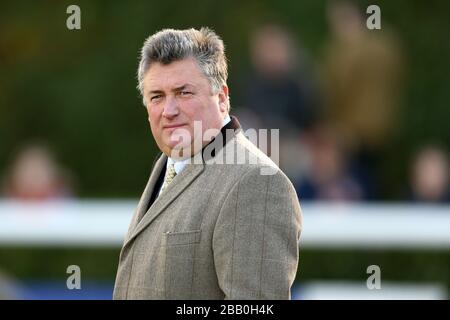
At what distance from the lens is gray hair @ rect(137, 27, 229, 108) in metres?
3.96

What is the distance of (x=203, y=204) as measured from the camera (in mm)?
3844

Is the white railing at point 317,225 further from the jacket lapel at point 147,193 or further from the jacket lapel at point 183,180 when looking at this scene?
the jacket lapel at point 183,180

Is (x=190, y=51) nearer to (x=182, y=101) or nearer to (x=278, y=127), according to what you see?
(x=182, y=101)

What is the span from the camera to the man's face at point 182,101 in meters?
3.95

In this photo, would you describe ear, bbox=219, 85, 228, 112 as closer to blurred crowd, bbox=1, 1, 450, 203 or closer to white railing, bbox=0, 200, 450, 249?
white railing, bbox=0, 200, 450, 249

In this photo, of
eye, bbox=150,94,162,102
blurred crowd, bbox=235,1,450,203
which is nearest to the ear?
eye, bbox=150,94,162,102

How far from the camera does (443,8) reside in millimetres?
12812

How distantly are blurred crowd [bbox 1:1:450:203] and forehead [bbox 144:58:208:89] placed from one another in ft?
18.7

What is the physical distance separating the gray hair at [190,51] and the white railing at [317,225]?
193 inches

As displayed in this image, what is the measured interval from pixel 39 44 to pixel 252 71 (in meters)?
4.44

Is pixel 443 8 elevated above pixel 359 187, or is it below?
above

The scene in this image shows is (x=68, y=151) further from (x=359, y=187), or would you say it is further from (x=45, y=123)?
(x=359, y=187)

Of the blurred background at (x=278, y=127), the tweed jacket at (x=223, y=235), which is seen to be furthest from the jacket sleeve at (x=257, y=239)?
the blurred background at (x=278, y=127)
